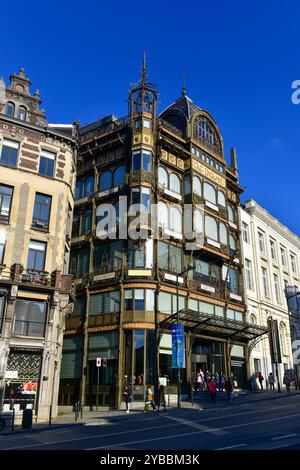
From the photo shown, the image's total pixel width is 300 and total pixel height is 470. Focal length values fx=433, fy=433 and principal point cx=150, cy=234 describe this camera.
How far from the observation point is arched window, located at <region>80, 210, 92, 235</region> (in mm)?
37469

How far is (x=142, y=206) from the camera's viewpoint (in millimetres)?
33500

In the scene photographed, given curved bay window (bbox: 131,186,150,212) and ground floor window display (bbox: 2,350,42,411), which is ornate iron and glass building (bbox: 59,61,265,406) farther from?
ground floor window display (bbox: 2,350,42,411)

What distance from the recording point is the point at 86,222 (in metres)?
37.9

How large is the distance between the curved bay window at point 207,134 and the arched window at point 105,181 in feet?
30.9

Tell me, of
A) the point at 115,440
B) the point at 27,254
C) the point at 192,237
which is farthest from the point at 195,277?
the point at 115,440

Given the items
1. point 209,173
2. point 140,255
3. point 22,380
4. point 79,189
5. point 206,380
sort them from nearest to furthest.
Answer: point 22,380 → point 140,255 → point 206,380 → point 79,189 → point 209,173

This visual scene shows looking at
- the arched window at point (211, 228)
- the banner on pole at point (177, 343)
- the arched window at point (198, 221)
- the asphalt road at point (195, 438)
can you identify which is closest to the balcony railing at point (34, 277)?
the banner on pole at point (177, 343)

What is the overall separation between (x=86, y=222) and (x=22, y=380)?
16.6m

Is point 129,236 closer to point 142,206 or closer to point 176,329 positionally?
point 142,206

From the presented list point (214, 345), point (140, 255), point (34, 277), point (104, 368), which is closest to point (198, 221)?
point (140, 255)

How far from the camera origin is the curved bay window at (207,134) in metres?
41.9

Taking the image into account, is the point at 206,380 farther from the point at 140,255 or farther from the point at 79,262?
the point at 79,262

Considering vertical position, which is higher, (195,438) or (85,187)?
(85,187)

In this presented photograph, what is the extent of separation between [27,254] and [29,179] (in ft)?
16.6
